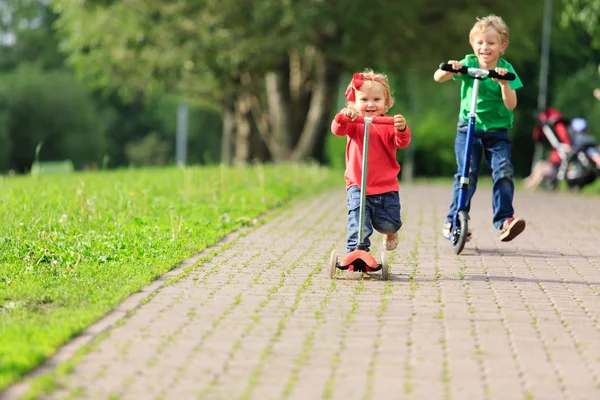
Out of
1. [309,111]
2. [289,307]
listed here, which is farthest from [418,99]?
[289,307]

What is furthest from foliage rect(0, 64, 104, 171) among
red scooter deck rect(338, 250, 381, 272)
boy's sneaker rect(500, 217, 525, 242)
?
red scooter deck rect(338, 250, 381, 272)

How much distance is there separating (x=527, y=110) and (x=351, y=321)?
40706mm

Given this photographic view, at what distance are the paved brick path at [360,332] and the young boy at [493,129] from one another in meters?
0.34

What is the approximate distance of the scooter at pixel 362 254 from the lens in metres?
7.54

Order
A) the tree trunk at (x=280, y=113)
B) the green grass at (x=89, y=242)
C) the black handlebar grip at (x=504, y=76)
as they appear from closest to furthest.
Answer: the green grass at (x=89, y=242) → the black handlebar grip at (x=504, y=76) → the tree trunk at (x=280, y=113)

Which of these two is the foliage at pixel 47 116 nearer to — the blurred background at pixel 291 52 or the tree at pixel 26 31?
the tree at pixel 26 31

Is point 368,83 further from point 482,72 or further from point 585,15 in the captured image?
point 585,15

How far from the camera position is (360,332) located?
5.76 m

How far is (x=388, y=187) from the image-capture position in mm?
7895

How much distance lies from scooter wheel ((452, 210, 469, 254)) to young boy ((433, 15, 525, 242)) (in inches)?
5.0

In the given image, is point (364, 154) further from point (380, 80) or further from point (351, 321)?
point (351, 321)

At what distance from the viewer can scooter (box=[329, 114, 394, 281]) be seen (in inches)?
297

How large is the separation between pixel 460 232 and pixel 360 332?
3513 millimetres

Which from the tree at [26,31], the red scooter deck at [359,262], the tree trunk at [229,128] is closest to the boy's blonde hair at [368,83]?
the red scooter deck at [359,262]
